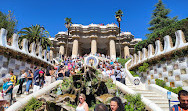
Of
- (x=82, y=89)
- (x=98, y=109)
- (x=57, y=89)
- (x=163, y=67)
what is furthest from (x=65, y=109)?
(x=163, y=67)

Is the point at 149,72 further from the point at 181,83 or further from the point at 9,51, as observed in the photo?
the point at 9,51

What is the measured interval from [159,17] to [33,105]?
27.1 meters

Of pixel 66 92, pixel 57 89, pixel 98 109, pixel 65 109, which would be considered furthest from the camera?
pixel 57 89

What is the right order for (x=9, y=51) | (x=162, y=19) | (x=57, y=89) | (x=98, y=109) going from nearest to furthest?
(x=98, y=109) → (x=57, y=89) → (x=9, y=51) → (x=162, y=19)

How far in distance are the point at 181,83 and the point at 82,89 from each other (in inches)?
258

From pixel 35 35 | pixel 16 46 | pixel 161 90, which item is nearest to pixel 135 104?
pixel 161 90

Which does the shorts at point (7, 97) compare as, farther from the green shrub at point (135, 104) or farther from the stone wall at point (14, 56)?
the green shrub at point (135, 104)

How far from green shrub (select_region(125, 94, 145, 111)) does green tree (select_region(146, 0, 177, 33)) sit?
21.9 meters

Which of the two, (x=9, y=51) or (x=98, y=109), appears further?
(x=9, y=51)

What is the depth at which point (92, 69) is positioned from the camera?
8.05 m

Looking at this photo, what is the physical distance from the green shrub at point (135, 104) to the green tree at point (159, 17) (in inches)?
861

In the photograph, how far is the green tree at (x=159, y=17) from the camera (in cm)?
2473

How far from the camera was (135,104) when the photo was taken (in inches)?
247

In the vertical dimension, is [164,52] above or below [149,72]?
above
